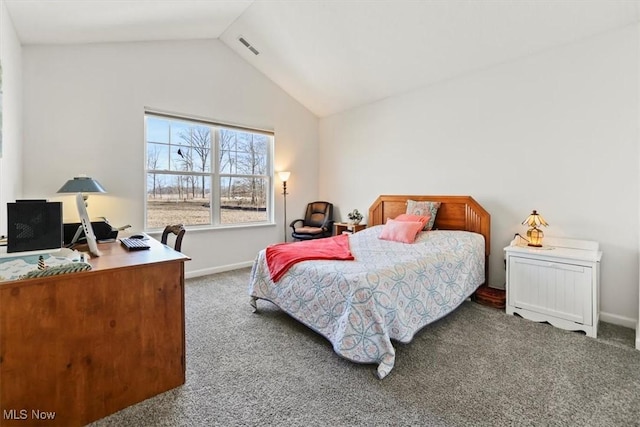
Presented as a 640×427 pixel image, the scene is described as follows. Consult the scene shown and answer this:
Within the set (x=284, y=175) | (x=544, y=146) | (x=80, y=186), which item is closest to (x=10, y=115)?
(x=80, y=186)

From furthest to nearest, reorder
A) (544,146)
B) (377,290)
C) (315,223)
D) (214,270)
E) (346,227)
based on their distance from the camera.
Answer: (315,223) → (346,227) → (214,270) → (544,146) → (377,290)

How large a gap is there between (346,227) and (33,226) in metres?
3.74

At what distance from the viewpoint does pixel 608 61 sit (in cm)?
269

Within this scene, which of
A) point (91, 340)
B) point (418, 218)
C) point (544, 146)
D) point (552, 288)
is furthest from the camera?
point (418, 218)

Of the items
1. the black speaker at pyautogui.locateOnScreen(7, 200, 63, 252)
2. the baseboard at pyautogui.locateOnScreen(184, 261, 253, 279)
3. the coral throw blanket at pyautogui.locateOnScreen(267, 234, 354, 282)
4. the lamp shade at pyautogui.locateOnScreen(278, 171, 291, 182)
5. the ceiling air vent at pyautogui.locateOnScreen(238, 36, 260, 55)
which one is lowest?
the baseboard at pyautogui.locateOnScreen(184, 261, 253, 279)

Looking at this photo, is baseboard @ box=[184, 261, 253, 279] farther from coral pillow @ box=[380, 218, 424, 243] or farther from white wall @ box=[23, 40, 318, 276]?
coral pillow @ box=[380, 218, 424, 243]

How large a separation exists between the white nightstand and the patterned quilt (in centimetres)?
39

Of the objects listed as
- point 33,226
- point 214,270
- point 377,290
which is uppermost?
point 33,226

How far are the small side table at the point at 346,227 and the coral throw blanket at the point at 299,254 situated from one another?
4.74ft

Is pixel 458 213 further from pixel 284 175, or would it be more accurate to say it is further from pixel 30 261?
pixel 30 261

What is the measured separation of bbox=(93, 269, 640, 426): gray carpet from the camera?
1579mm

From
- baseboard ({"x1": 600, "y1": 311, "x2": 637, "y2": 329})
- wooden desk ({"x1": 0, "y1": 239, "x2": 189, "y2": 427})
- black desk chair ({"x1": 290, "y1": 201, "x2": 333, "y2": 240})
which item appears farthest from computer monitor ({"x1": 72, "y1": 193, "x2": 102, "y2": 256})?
baseboard ({"x1": 600, "y1": 311, "x2": 637, "y2": 329})

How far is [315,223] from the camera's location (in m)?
5.28

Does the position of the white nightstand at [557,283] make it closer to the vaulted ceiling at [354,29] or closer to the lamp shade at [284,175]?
the vaulted ceiling at [354,29]
